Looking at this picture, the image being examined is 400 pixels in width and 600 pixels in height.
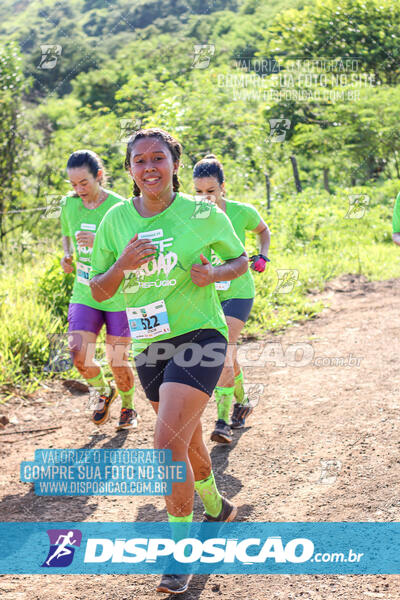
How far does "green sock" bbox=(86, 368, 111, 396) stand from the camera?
5.14m

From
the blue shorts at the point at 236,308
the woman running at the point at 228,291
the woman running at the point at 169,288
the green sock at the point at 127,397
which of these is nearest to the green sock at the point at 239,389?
the woman running at the point at 228,291

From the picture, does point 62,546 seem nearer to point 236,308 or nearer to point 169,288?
point 169,288

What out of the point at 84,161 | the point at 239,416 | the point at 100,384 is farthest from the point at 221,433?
the point at 84,161

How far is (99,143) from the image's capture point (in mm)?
12203

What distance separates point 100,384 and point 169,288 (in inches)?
97.3

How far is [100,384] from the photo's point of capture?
5.19 metres

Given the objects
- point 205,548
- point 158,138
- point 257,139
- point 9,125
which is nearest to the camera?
point 158,138

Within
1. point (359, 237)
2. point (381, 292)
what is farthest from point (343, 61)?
point (381, 292)

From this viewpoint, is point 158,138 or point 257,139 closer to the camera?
point 158,138

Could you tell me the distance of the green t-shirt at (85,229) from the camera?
4781mm

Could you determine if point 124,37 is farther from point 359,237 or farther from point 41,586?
point 41,586

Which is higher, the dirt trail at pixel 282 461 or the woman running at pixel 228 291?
the woman running at pixel 228 291

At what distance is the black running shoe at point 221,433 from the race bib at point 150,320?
6.08 ft

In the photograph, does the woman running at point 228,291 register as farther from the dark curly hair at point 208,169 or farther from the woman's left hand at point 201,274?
the woman's left hand at point 201,274
